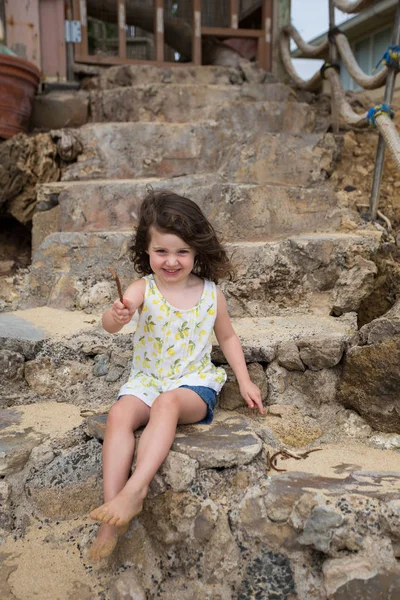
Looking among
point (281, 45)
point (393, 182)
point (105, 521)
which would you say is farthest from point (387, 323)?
point (281, 45)

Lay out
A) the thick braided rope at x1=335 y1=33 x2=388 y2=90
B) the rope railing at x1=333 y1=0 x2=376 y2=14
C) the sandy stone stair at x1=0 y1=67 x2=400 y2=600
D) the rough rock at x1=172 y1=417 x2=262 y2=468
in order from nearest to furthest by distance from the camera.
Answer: the sandy stone stair at x1=0 y1=67 x2=400 y2=600 < the rough rock at x1=172 y1=417 x2=262 y2=468 < the thick braided rope at x1=335 y1=33 x2=388 y2=90 < the rope railing at x1=333 y1=0 x2=376 y2=14

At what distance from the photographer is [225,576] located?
1635mm

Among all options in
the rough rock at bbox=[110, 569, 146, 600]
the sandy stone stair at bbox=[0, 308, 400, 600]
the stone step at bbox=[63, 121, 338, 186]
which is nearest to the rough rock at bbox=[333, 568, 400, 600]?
the sandy stone stair at bbox=[0, 308, 400, 600]

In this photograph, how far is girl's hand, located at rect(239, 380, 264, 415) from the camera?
2.09 metres

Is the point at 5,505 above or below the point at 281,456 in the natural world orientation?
below

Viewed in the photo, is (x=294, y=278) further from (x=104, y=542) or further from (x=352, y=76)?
(x=352, y=76)

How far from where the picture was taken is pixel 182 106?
14.6 feet

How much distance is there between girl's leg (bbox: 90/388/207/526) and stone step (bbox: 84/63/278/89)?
3.56 metres

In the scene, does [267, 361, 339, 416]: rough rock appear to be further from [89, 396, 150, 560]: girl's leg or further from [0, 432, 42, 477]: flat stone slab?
[0, 432, 42, 477]: flat stone slab

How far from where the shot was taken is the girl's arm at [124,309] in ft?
6.20

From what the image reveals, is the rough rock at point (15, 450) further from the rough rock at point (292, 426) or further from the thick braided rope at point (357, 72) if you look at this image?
the thick braided rope at point (357, 72)

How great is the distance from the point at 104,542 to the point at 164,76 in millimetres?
4186

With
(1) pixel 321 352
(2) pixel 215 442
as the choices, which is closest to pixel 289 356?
(1) pixel 321 352

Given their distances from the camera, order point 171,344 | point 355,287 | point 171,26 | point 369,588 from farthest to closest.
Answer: point 171,26 → point 355,287 → point 171,344 → point 369,588
